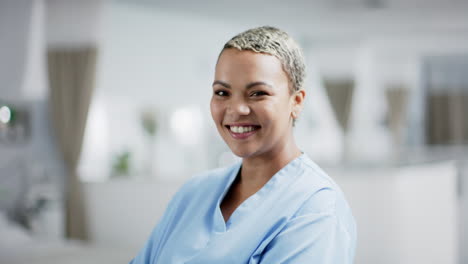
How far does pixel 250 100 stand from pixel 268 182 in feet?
0.64

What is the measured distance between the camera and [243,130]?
0.97 metres

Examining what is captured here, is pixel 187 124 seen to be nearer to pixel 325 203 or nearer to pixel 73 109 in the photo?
pixel 73 109

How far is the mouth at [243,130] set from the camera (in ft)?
3.16

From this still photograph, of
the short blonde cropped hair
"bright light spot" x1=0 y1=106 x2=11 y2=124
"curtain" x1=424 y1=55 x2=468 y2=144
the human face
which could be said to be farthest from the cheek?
"curtain" x1=424 y1=55 x2=468 y2=144

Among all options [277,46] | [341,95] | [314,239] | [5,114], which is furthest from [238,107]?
[341,95]

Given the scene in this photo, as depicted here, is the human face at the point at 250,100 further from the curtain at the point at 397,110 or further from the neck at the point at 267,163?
the curtain at the point at 397,110

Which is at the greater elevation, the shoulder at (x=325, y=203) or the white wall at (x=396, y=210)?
the shoulder at (x=325, y=203)

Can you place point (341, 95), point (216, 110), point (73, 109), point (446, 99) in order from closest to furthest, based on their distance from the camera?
point (216, 110) < point (73, 109) < point (341, 95) < point (446, 99)

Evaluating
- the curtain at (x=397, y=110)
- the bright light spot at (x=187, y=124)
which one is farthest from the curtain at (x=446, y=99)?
the bright light spot at (x=187, y=124)

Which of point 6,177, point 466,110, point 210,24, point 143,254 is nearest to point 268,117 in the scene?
point 143,254

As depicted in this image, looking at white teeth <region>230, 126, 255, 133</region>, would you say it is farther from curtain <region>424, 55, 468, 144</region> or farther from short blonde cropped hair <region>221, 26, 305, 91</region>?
curtain <region>424, 55, 468, 144</region>

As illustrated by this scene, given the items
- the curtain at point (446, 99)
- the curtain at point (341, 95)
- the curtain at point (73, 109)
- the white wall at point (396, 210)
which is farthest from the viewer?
the curtain at point (446, 99)

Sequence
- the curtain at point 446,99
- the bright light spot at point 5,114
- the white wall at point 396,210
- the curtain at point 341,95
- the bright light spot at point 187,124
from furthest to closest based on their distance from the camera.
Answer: the curtain at point 446,99
the bright light spot at point 187,124
the curtain at point 341,95
the bright light spot at point 5,114
the white wall at point 396,210

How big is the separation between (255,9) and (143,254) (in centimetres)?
481
